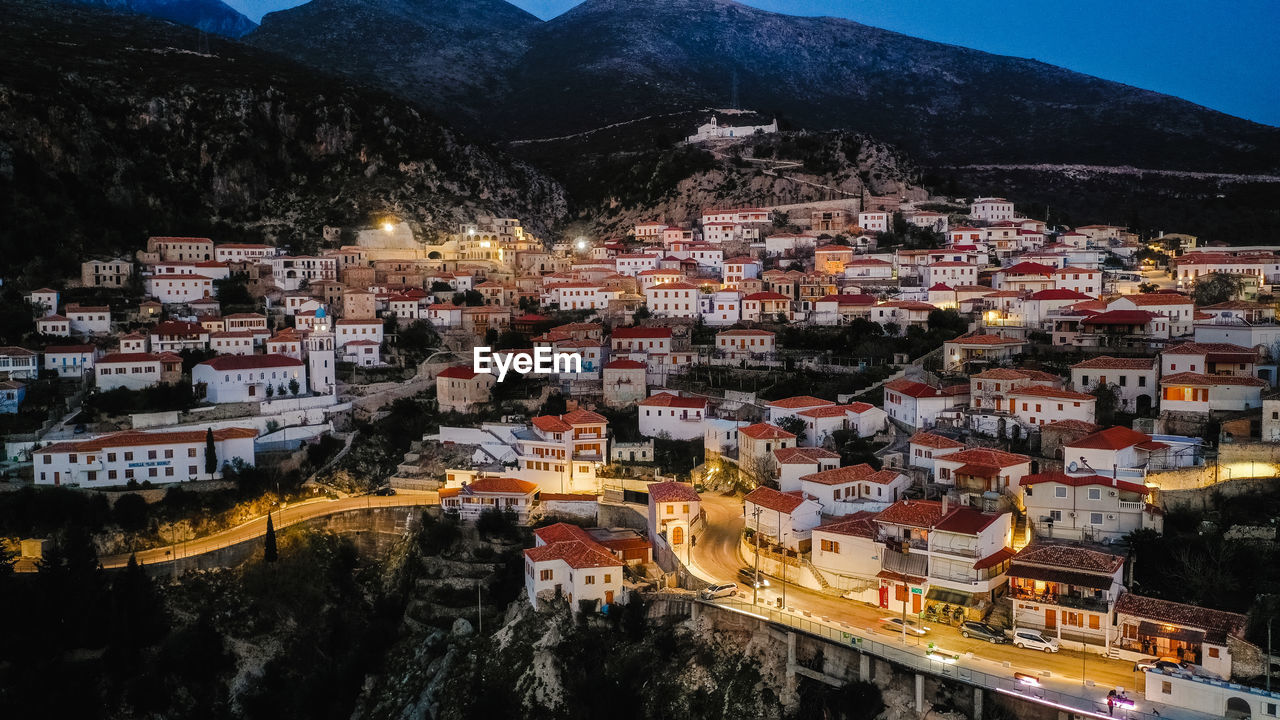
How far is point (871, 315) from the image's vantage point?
47.6 metres

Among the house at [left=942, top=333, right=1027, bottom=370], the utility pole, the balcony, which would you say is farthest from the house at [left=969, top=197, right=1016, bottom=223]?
the balcony

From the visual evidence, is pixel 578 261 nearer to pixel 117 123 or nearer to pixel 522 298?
pixel 522 298

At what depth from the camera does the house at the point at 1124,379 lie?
3300 cm

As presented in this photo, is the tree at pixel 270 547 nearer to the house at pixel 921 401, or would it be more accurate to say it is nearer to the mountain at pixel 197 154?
the house at pixel 921 401

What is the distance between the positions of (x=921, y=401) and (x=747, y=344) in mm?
12635

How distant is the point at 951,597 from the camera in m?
23.1

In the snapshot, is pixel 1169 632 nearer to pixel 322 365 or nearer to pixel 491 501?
pixel 491 501

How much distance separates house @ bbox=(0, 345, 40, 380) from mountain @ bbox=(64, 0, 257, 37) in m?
127

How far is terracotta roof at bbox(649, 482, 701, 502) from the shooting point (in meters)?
29.3

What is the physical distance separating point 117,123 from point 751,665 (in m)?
63.0

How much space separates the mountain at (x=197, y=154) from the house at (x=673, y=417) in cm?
3563

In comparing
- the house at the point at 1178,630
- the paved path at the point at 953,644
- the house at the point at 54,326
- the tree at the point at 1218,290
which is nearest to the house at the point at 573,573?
the paved path at the point at 953,644

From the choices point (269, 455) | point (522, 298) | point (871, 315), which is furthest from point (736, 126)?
point (269, 455)

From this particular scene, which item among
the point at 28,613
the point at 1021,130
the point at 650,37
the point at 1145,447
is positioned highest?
the point at 650,37
